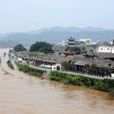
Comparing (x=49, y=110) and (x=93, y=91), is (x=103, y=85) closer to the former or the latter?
(x=93, y=91)

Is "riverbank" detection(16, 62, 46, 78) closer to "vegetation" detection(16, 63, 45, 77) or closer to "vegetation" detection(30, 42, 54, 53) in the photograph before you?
"vegetation" detection(16, 63, 45, 77)

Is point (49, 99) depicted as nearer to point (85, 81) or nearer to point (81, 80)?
point (85, 81)

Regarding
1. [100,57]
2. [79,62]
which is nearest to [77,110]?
[79,62]

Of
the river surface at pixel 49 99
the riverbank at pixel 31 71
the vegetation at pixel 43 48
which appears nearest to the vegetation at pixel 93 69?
the river surface at pixel 49 99

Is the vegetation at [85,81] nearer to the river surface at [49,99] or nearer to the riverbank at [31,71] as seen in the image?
the river surface at [49,99]

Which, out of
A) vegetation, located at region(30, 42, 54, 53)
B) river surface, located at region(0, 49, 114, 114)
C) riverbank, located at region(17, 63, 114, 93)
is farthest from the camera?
vegetation, located at region(30, 42, 54, 53)

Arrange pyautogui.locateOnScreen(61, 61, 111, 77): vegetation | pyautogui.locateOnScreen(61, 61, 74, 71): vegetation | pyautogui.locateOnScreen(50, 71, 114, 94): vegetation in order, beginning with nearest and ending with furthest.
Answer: pyautogui.locateOnScreen(50, 71, 114, 94): vegetation
pyautogui.locateOnScreen(61, 61, 111, 77): vegetation
pyautogui.locateOnScreen(61, 61, 74, 71): vegetation

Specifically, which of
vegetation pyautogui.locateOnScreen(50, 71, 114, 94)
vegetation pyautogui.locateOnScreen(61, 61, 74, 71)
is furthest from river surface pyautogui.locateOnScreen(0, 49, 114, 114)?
vegetation pyautogui.locateOnScreen(61, 61, 74, 71)
